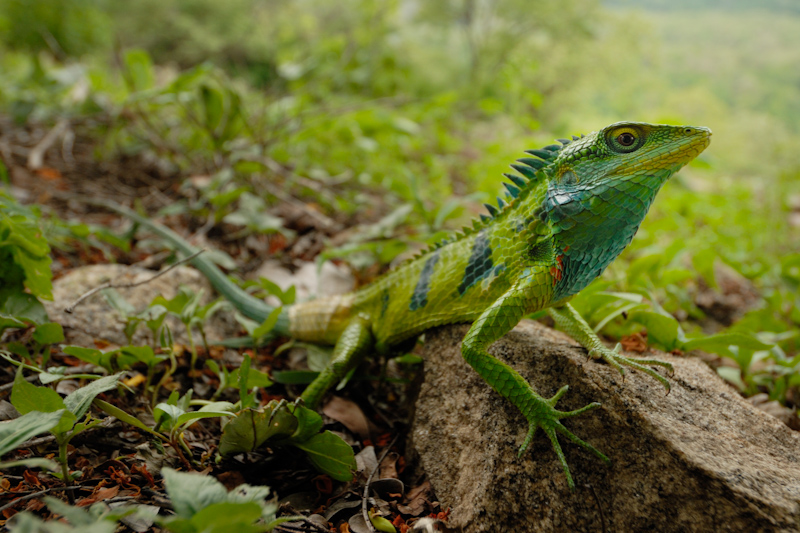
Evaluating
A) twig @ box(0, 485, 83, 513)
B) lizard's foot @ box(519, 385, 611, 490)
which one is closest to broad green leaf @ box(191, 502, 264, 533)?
twig @ box(0, 485, 83, 513)

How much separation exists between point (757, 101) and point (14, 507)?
17025 mm

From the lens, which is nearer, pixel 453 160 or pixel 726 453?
pixel 726 453

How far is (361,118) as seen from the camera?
6930mm

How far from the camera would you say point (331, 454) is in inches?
89.5

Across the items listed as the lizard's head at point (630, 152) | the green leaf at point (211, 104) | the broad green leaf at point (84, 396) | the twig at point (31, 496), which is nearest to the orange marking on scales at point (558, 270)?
the lizard's head at point (630, 152)

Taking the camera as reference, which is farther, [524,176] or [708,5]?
[708,5]

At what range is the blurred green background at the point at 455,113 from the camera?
14.8 ft

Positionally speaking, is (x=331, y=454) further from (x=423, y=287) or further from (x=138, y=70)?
(x=138, y=70)

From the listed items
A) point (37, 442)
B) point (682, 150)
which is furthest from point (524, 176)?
point (37, 442)

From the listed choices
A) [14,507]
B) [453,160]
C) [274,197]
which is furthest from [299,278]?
[453,160]

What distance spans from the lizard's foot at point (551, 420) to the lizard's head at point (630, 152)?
105 centimetres

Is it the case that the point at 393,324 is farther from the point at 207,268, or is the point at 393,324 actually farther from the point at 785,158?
the point at 785,158

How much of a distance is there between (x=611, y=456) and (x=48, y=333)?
9.49 ft

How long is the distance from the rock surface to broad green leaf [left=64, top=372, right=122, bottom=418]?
154 centimetres
